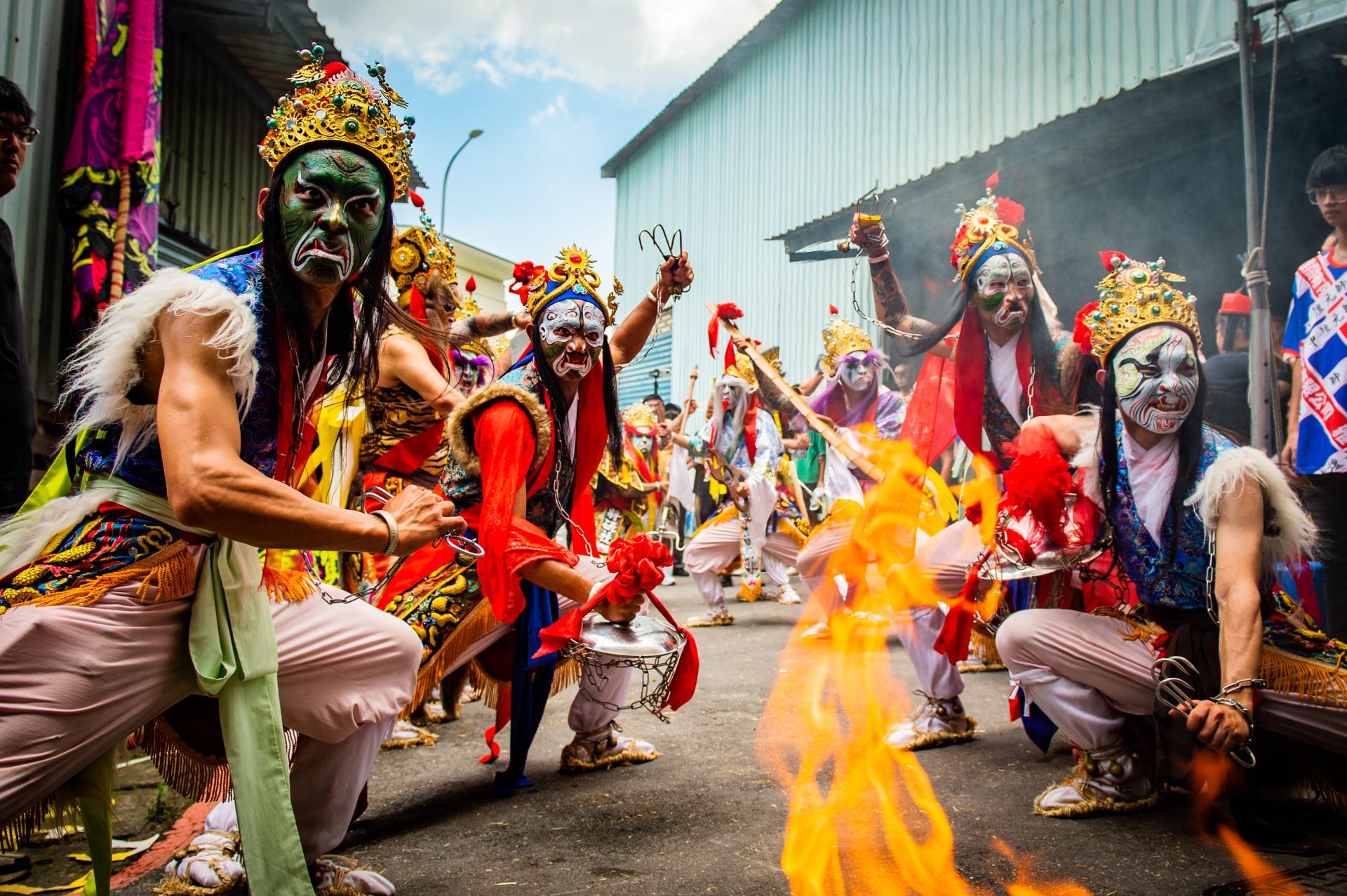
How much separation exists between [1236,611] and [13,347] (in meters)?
4.09

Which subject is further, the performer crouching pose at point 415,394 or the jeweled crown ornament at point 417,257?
the jeweled crown ornament at point 417,257

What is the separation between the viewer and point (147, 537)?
1907 millimetres

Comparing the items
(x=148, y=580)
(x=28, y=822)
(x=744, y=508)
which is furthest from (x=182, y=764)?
(x=744, y=508)

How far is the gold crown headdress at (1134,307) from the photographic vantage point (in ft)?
9.78

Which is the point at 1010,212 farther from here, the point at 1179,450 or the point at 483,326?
the point at 483,326

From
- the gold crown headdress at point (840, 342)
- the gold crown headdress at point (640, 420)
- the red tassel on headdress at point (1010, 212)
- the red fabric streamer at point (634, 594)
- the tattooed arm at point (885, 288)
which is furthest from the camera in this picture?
the gold crown headdress at point (640, 420)

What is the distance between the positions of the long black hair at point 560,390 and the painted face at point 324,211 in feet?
4.21

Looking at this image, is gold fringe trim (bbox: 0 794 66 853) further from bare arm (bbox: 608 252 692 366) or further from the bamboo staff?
the bamboo staff

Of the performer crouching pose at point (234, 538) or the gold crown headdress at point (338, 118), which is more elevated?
the gold crown headdress at point (338, 118)

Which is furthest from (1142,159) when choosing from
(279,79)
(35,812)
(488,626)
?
(35,812)

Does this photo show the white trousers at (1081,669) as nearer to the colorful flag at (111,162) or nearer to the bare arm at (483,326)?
the bare arm at (483,326)

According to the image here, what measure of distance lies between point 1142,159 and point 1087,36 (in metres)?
1.16

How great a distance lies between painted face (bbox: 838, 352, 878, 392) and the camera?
813 centimetres

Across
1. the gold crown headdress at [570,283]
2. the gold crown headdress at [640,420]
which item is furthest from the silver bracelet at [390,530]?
the gold crown headdress at [640,420]
